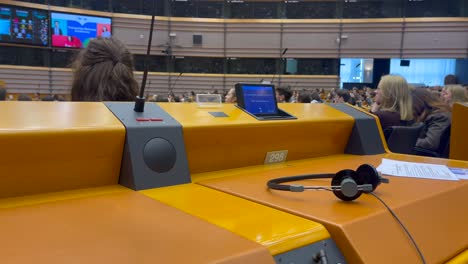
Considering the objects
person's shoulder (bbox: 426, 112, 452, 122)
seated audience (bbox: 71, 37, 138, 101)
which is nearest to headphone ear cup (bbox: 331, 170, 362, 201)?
seated audience (bbox: 71, 37, 138, 101)

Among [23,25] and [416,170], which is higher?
[23,25]

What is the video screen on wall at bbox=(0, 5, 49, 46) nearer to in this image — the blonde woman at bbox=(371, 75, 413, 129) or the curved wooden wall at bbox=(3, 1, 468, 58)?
the curved wooden wall at bbox=(3, 1, 468, 58)

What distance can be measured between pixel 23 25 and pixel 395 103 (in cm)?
1228

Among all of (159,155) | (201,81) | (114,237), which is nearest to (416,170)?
(159,155)

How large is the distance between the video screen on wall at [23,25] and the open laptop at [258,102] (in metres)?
12.8

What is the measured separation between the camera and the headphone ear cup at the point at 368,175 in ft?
3.02

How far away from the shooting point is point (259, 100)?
141 centimetres

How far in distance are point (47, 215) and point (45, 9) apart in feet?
45.9

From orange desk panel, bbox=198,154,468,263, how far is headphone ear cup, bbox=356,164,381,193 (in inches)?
1.4

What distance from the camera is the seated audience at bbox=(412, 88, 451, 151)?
10.7 feet

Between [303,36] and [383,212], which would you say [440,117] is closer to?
[383,212]

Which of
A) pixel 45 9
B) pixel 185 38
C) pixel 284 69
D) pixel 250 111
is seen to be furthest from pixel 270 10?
pixel 250 111

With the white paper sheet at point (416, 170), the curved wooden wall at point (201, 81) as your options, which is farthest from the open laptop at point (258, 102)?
the curved wooden wall at point (201, 81)

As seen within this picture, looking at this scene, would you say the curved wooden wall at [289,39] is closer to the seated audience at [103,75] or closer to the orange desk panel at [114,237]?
the seated audience at [103,75]
